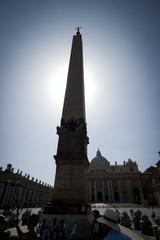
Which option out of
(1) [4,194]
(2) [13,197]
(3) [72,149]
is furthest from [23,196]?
(3) [72,149]

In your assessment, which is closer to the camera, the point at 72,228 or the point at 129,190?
the point at 72,228

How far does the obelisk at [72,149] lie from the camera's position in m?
8.86

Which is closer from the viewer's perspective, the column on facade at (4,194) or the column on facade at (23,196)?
the column on facade at (4,194)

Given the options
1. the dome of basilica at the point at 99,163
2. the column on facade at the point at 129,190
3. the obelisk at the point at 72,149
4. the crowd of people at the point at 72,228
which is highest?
the dome of basilica at the point at 99,163

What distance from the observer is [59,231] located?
7.07 metres

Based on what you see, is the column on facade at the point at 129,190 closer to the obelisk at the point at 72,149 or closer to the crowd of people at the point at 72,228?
the crowd of people at the point at 72,228

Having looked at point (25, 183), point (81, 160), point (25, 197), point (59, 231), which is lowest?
point (59, 231)

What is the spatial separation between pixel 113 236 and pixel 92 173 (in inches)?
2794

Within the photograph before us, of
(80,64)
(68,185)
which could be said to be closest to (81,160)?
(68,185)

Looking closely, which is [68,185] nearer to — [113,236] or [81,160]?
[81,160]

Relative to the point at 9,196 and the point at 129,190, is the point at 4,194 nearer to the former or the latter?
the point at 9,196

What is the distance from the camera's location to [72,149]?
10188mm

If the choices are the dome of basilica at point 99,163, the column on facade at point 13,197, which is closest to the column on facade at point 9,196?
the column on facade at point 13,197

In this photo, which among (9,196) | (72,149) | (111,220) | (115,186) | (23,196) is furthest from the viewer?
(115,186)
